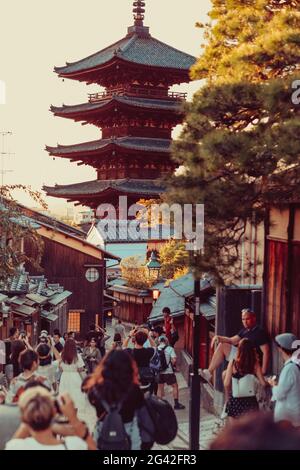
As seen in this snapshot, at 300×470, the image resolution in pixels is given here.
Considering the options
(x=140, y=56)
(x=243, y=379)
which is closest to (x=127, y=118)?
(x=140, y=56)

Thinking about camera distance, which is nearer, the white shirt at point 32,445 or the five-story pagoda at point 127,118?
the white shirt at point 32,445

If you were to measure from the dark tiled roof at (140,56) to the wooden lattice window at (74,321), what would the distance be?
16542 mm

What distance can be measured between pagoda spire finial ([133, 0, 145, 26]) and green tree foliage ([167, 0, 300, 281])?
45.0 m

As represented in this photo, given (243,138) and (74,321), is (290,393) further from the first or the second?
(74,321)

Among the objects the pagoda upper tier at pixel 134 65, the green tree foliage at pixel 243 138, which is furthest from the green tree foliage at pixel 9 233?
the pagoda upper tier at pixel 134 65

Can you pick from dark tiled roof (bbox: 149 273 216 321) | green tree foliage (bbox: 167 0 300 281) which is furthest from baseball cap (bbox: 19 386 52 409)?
dark tiled roof (bbox: 149 273 216 321)

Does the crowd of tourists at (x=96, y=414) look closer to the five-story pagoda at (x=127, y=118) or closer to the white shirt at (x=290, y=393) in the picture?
the white shirt at (x=290, y=393)

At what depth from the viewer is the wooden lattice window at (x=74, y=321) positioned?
4309 cm

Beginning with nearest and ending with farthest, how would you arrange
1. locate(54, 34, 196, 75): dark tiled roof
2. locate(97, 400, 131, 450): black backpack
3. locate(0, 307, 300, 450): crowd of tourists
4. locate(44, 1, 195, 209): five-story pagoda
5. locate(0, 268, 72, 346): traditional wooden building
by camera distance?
1. locate(0, 307, 300, 450): crowd of tourists
2. locate(97, 400, 131, 450): black backpack
3. locate(0, 268, 72, 346): traditional wooden building
4. locate(44, 1, 195, 209): five-story pagoda
5. locate(54, 34, 196, 75): dark tiled roof

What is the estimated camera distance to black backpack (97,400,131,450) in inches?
245

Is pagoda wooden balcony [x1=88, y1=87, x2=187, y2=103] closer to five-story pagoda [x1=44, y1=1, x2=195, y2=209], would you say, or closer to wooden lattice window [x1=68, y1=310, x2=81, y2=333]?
five-story pagoda [x1=44, y1=1, x2=195, y2=209]

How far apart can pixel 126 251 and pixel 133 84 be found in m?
10.3

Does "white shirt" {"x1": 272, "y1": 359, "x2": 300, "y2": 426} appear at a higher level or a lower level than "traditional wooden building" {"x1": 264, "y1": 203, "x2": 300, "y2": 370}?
lower
